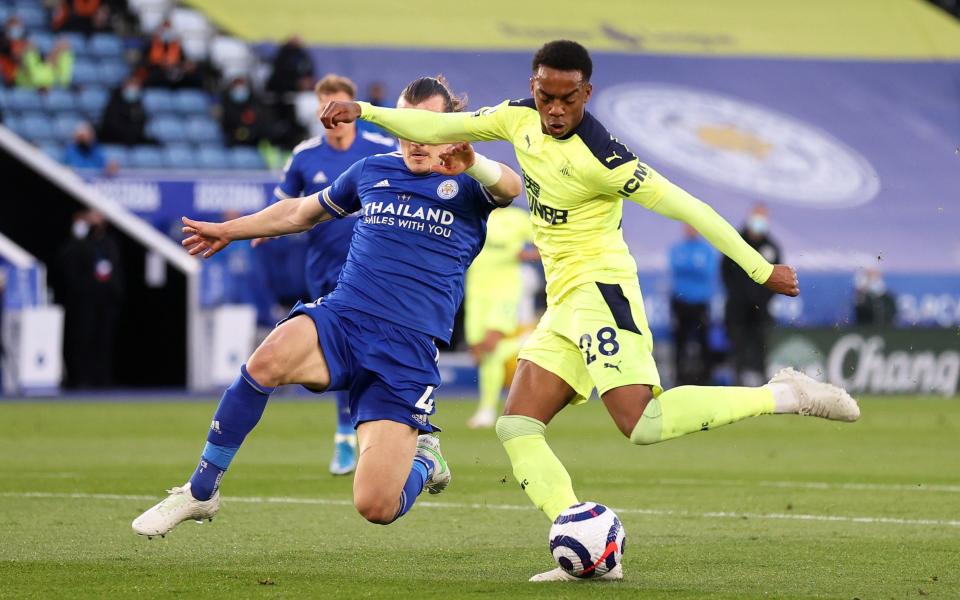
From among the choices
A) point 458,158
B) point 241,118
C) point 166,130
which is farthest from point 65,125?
point 458,158

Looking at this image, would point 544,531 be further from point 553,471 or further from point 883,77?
point 883,77

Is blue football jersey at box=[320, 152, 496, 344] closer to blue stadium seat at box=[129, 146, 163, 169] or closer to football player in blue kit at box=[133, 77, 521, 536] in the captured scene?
football player in blue kit at box=[133, 77, 521, 536]

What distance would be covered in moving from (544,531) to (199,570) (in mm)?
2224

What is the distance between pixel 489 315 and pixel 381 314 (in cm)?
888

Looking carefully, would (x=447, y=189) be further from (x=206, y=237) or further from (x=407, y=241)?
(x=206, y=237)

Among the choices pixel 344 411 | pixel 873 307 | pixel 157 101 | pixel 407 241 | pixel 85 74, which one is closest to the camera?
pixel 407 241

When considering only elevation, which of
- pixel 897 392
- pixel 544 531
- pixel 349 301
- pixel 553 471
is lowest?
pixel 897 392

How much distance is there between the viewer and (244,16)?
1024 inches

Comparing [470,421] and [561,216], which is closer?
[561,216]

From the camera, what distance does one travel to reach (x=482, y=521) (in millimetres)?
8773

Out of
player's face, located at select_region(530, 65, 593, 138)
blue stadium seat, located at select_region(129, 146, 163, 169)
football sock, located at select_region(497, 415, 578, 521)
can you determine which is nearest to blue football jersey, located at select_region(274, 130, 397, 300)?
football sock, located at select_region(497, 415, 578, 521)

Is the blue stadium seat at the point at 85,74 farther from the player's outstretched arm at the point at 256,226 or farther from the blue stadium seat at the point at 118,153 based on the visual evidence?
the player's outstretched arm at the point at 256,226

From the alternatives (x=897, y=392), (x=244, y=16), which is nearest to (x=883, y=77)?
(x=897, y=392)

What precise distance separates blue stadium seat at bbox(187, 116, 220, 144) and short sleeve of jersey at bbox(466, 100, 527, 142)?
17.0m
